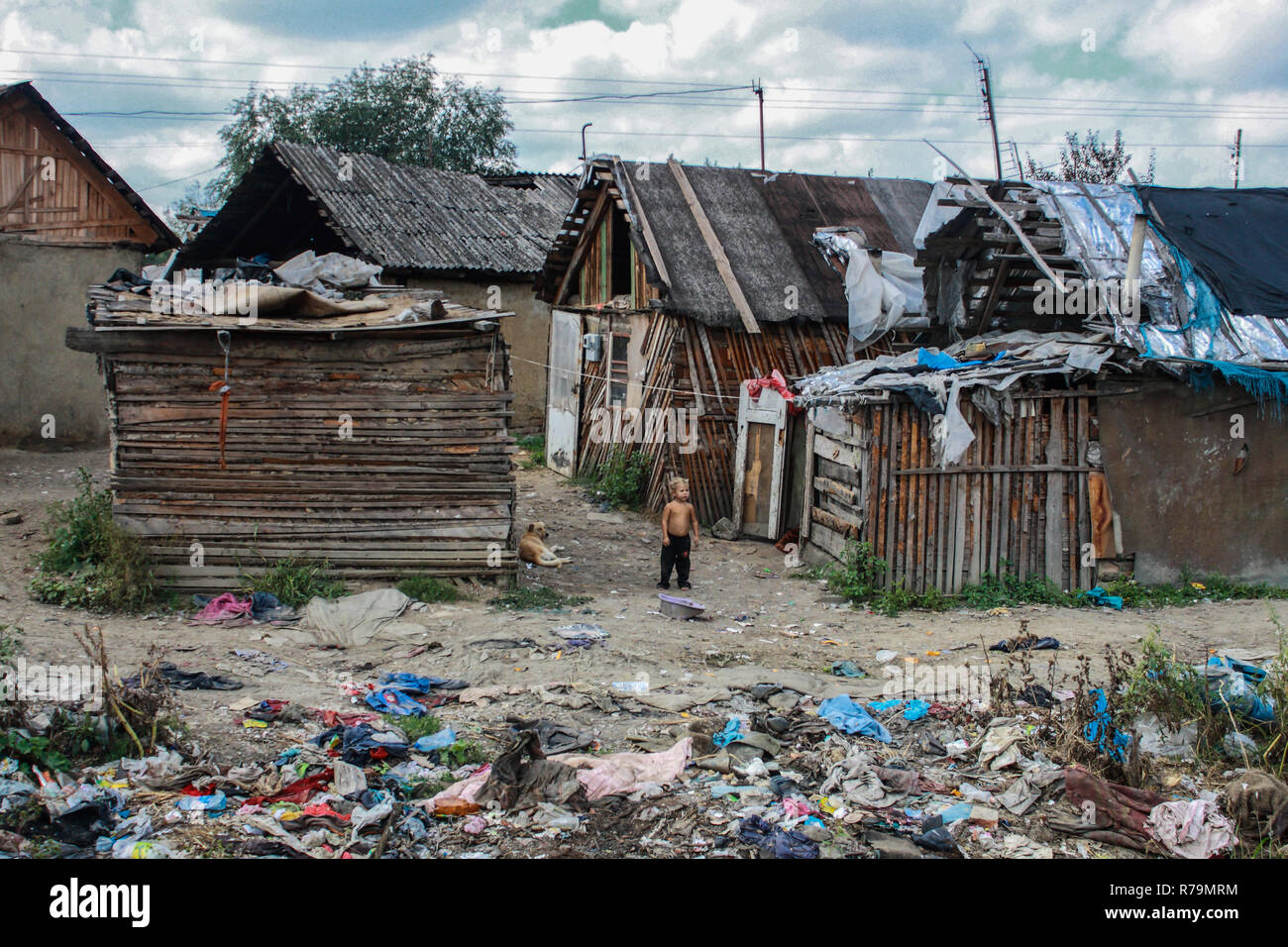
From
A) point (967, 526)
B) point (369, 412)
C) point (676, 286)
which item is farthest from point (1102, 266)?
point (369, 412)

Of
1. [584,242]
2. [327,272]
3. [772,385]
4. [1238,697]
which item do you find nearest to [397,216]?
[584,242]

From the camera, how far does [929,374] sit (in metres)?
10.3

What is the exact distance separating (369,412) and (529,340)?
971 centimetres

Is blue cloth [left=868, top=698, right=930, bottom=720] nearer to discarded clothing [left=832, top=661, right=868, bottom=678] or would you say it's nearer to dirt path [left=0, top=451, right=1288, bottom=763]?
dirt path [left=0, top=451, right=1288, bottom=763]

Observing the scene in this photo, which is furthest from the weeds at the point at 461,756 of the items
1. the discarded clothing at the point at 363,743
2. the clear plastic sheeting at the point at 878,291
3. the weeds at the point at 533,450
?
the weeds at the point at 533,450

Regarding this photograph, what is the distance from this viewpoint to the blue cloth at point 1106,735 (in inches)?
216

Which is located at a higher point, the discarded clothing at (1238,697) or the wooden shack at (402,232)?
the wooden shack at (402,232)

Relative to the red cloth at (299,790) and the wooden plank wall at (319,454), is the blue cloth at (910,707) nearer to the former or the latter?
the red cloth at (299,790)

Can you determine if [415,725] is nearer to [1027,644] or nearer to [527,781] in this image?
[527,781]

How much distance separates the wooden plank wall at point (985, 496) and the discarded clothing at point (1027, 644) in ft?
5.72

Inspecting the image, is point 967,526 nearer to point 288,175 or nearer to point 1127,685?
point 1127,685

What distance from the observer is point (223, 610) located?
8.95m

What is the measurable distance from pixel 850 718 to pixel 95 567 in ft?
22.3

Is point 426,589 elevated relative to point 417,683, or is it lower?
elevated
